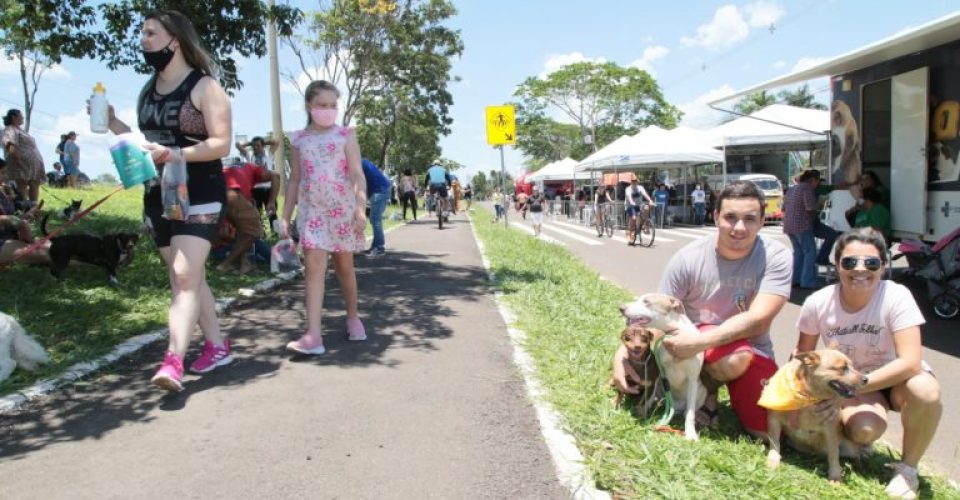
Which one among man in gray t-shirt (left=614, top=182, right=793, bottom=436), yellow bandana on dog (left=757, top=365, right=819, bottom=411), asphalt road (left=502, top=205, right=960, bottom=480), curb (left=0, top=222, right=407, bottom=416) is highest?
man in gray t-shirt (left=614, top=182, right=793, bottom=436)

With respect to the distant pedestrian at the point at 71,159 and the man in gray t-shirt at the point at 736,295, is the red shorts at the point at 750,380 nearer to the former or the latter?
the man in gray t-shirt at the point at 736,295

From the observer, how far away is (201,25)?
880cm

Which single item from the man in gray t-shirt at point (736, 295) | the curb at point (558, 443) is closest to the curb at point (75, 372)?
the curb at point (558, 443)

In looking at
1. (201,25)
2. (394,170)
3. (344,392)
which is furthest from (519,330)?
(394,170)

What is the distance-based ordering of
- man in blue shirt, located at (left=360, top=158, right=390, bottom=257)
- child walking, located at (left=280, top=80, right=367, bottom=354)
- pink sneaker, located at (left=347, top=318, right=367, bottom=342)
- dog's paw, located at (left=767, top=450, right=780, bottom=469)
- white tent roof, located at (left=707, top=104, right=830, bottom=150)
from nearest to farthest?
dog's paw, located at (left=767, top=450, right=780, bottom=469)
child walking, located at (left=280, top=80, right=367, bottom=354)
pink sneaker, located at (left=347, top=318, right=367, bottom=342)
man in blue shirt, located at (left=360, top=158, right=390, bottom=257)
white tent roof, located at (left=707, top=104, right=830, bottom=150)

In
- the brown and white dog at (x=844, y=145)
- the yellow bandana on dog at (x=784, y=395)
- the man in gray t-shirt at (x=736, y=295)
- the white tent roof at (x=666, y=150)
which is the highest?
the white tent roof at (x=666, y=150)

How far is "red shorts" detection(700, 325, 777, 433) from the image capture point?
305 cm

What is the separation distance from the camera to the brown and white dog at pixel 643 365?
10.4ft

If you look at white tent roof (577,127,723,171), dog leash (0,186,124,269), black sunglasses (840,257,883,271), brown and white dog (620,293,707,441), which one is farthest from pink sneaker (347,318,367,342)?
white tent roof (577,127,723,171)

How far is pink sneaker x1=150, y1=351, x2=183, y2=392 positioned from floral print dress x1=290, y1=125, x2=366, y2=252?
1.16m

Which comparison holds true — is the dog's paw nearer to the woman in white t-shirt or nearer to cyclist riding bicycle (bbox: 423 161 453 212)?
the woman in white t-shirt

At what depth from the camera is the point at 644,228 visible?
15297 mm

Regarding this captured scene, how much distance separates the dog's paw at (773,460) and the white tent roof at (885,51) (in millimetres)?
4743

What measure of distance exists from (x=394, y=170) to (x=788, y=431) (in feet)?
186
